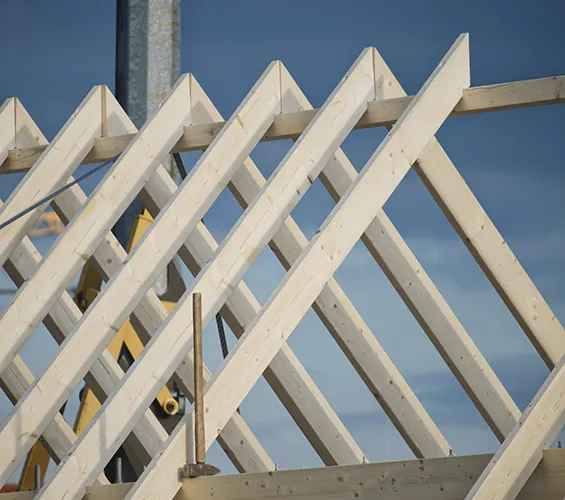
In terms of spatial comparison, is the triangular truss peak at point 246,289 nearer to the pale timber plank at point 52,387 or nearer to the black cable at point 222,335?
the pale timber plank at point 52,387

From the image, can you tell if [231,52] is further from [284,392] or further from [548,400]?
[548,400]

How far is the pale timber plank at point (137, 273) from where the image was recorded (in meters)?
6.13

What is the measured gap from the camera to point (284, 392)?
7.75 meters

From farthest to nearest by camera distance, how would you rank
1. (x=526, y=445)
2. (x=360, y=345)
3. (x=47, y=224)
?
(x=47, y=224) → (x=360, y=345) → (x=526, y=445)

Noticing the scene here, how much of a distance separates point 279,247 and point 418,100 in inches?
66.2

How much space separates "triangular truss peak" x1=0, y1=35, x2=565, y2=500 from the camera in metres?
5.92

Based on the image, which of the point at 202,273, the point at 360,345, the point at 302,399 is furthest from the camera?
the point at 302,399

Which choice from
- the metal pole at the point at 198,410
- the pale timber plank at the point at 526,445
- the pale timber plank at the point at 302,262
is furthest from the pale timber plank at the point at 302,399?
the pale timber plank at the point at 526,445

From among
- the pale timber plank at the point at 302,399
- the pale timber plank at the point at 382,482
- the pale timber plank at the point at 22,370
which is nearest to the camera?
the pale timber plank at the point at 382,482

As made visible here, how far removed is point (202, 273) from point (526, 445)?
72.6 inches

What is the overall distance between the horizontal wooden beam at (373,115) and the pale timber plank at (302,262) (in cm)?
15

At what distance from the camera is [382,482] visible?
5684 millimetres

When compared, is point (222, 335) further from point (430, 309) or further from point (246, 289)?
point (430, 309)

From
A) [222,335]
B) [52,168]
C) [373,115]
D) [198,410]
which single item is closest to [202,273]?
[198,410]
